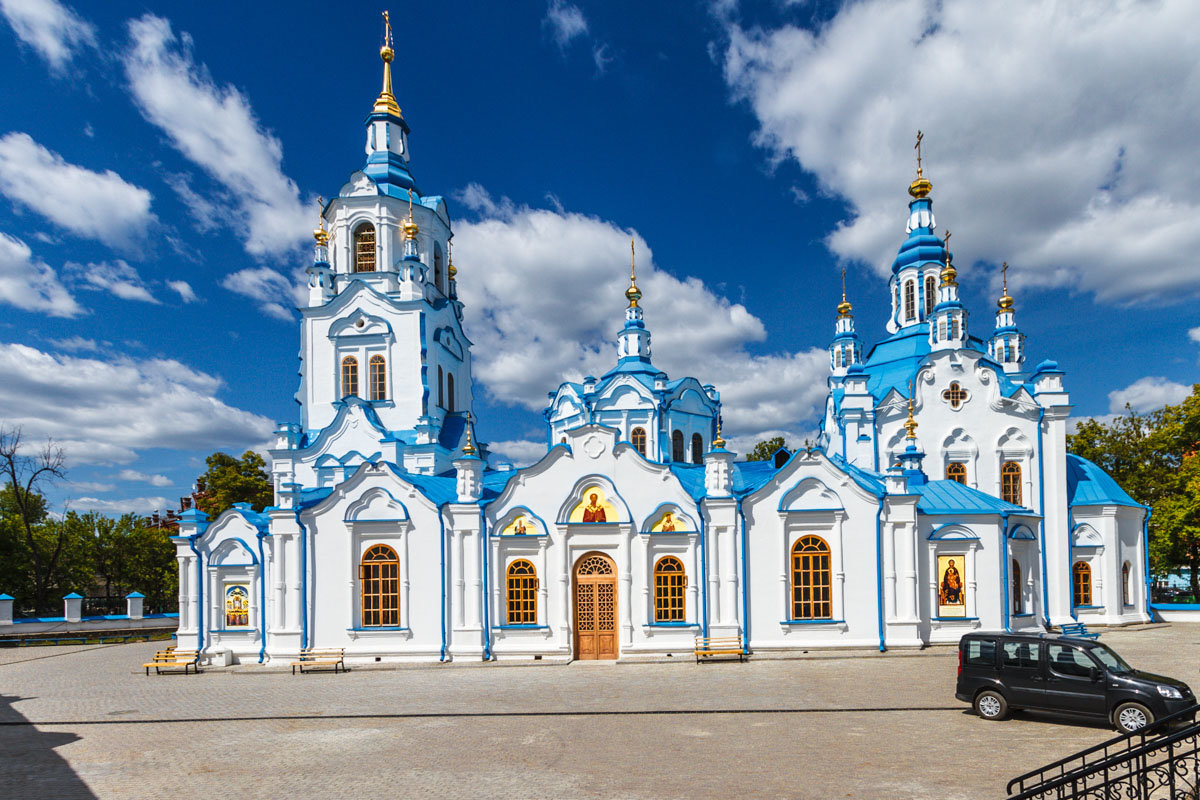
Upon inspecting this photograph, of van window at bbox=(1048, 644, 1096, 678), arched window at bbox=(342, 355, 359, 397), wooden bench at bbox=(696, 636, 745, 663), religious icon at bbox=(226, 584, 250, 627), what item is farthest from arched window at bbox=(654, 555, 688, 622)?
arched window at bbox=(342, 355, 359, 397)

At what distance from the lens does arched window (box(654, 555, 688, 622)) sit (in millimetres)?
20109

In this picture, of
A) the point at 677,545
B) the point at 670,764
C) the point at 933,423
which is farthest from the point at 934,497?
the point at 670,764

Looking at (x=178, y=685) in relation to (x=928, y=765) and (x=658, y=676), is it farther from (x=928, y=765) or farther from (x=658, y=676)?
(x=928, y=765)

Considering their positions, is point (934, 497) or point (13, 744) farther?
point (934, 497)

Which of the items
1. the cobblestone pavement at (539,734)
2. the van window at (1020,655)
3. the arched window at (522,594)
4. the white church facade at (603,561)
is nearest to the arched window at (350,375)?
the white church facade at (603,561)

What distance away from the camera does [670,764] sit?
33.1ft

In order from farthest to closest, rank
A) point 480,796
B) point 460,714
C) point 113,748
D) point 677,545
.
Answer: point 677,545 → point 460,714 → point 113,748 → point 480,796

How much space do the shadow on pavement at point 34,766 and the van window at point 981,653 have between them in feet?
43.3

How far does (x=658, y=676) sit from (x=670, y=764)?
7.31 m

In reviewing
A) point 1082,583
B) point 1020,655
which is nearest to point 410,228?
point 1020,655

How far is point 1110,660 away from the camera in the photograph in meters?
11.6

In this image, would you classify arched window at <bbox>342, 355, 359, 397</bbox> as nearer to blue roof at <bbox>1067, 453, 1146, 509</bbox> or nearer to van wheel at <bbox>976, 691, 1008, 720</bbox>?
van wheel at <bbox>976, 691, 1008, 720</bbox>

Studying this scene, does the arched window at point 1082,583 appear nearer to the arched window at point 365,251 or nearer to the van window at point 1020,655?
the van window at point 1020,655

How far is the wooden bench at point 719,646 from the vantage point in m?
19.2
